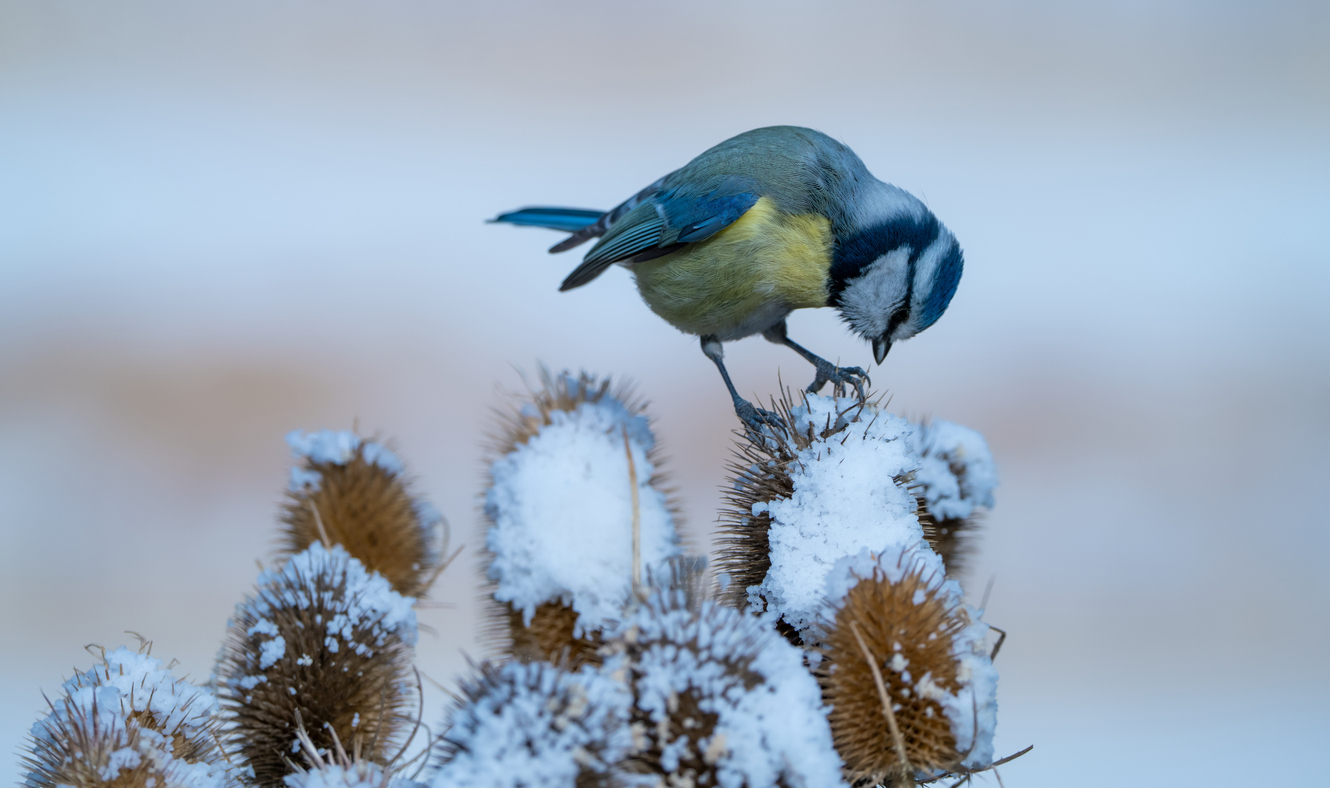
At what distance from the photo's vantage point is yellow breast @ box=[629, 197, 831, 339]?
1.06 meters

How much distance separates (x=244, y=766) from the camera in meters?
0.69

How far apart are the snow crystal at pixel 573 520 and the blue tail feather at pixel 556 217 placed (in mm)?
714

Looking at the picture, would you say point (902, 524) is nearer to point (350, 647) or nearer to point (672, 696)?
point (672, 696)

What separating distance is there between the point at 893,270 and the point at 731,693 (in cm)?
60

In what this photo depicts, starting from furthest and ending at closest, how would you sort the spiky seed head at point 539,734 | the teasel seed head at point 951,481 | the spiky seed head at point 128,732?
1. the teasel seed head at point 951,481
2. the spiky seed head at point 128,732
3. the spiky seed head at point 539,734

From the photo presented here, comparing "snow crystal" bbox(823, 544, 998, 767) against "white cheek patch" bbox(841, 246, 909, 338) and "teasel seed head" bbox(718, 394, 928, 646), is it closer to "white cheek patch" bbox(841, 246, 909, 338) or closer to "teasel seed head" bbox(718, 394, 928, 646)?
"teasel seed head" bbox(718, 394, 928, 646)

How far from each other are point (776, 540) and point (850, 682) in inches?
4.6

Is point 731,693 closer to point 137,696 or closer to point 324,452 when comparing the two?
point 137,696

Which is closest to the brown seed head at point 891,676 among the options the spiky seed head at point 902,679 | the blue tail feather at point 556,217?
the spiky seed head at point 902,679

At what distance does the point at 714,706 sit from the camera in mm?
476

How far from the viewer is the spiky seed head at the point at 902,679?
551mm

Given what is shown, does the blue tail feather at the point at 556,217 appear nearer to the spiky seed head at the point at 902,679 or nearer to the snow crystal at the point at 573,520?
the snow crystal at the point at 573,520

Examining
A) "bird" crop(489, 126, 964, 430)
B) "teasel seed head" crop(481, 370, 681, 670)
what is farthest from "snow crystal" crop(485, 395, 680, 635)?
"bird" crop(489, 126, 964, 430)

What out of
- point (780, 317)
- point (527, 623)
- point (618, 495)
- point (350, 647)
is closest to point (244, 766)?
point (350, 647)
